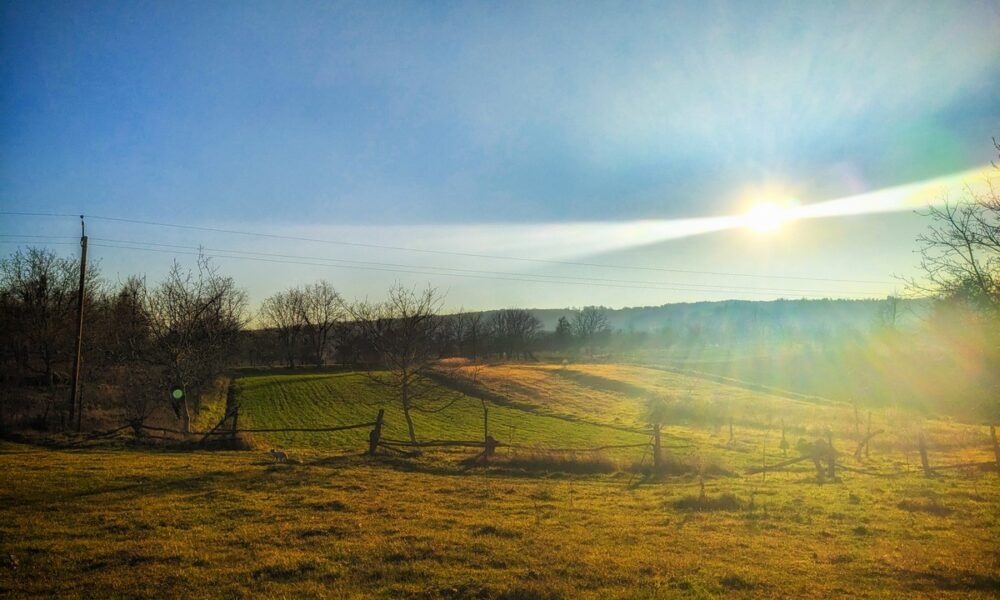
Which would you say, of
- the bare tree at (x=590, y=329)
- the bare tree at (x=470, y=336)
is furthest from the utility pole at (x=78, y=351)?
the bare tree at (x=590, y=329)

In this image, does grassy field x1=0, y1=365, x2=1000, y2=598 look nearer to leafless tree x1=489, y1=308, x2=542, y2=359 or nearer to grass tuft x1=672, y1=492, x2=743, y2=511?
grass tuft x1=672, y1=492, x2=743, y2=511

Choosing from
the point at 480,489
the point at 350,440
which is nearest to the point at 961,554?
the point at 480,489

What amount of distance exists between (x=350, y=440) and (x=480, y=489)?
19.4 m

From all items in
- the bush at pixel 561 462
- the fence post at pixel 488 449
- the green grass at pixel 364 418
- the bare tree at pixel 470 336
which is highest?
the bare tree at pixel 470 336

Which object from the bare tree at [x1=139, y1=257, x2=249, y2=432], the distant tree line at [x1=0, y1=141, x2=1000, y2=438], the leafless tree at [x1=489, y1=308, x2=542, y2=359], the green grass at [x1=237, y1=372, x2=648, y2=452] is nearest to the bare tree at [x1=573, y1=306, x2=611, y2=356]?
the leafless tree at [x1=489, y1=308, x2=542, y2=359]

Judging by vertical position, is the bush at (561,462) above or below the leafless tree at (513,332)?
below

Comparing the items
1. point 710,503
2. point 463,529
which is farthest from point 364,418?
point 463,529

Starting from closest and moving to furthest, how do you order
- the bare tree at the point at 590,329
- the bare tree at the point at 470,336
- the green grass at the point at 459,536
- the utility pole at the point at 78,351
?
the green grass at the point at 459,536
the utility pole at the point at 78,351
the bare tree at the point at 470,336
the bare tree at the point at 590,329

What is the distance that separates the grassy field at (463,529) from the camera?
8.40 metres

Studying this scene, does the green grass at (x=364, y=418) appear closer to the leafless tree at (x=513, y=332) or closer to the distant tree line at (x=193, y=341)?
the distant tree line at (x=193, y=341)

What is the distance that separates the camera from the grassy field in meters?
8.40

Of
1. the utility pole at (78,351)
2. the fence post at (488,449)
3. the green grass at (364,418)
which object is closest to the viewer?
the fence post at (488,449)

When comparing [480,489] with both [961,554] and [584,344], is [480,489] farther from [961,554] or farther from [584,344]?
[584,344]

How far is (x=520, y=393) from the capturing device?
5988cm
